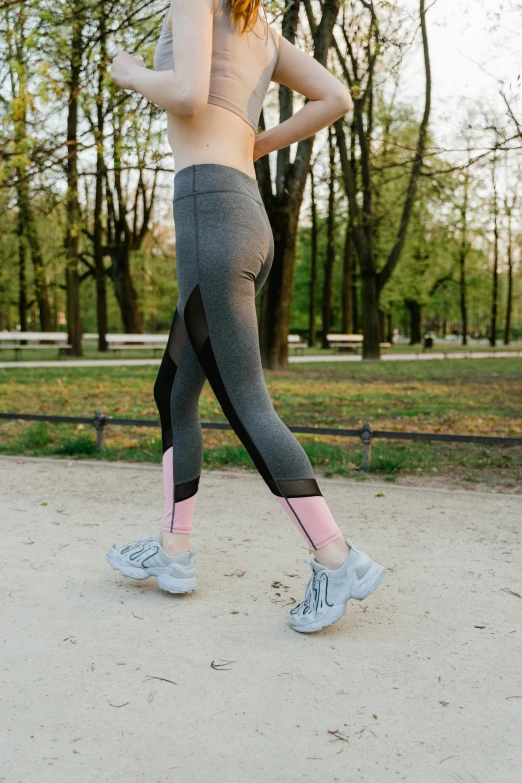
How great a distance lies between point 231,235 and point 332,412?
7.17 metres

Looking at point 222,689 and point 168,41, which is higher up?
point 168,41

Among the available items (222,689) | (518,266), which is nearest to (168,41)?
(222,689)

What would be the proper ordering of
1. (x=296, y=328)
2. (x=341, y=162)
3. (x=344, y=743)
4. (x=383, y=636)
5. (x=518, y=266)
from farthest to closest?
(x=296, y=328)
(x=518, y=266)
(x=341, y=162)
(x=383, y=636)
(x=344, y=743)

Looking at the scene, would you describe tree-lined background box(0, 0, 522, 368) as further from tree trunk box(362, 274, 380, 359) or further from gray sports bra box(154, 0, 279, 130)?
gray sports bra box(154, 0, 279, 130)

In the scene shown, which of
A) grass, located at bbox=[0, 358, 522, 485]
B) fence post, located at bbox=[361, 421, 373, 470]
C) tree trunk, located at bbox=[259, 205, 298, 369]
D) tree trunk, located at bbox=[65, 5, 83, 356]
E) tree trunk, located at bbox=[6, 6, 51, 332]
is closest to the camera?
fence post, located at bbox=[361, 421, 373, 470]

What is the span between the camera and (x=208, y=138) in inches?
104

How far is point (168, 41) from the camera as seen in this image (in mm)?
2680

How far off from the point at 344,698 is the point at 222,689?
0.34 m

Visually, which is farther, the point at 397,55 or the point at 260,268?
the point at 397,55

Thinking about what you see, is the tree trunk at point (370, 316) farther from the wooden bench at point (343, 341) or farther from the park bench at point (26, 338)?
the park bench at point (26, 338)

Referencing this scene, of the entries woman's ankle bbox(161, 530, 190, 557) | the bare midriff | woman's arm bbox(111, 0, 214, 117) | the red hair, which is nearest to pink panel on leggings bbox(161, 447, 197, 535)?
woman's ankle bbox(161, 530, 190, 557)

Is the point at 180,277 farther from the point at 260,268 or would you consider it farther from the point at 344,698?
the point at 344,698

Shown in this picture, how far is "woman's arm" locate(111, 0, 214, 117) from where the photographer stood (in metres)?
2.46

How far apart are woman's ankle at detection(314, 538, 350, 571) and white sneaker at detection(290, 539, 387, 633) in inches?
0.6
